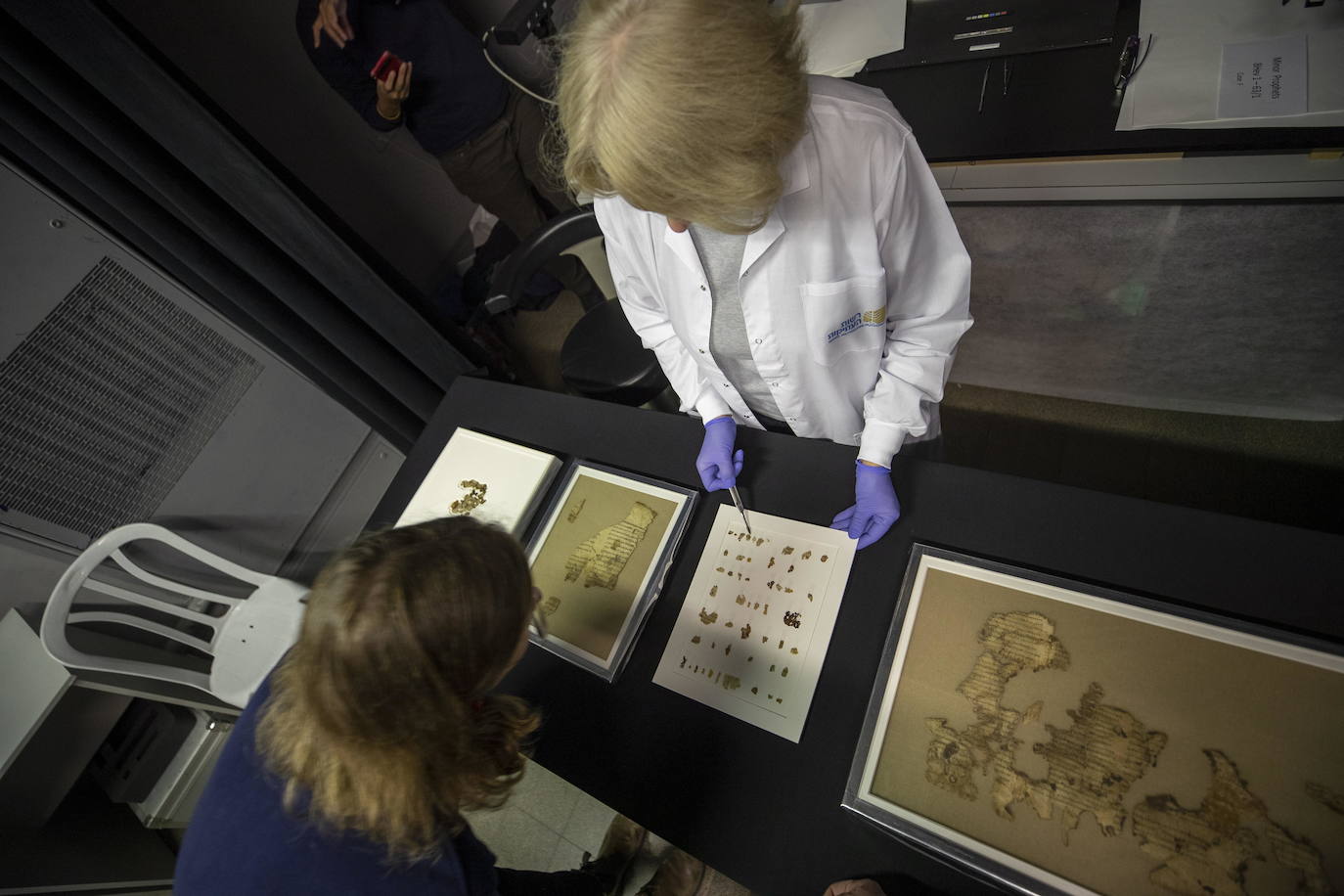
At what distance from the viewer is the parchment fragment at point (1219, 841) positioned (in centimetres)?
65

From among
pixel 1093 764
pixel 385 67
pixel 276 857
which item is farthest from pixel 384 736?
pixel 385 67

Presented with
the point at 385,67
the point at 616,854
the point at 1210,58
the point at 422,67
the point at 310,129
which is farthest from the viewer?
the point at 310,129

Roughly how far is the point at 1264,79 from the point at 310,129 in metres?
3.15

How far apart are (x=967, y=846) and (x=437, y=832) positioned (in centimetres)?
70

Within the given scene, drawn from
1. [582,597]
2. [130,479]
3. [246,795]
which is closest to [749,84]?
[582,597]

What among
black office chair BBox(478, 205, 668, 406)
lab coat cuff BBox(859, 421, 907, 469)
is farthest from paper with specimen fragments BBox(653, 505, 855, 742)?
black office chair BBox(478, 205, 668, 406)

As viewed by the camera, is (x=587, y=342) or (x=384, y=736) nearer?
(x=384, y=736)

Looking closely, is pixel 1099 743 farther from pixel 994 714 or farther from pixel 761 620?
pixel 761 620

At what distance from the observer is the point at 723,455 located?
1109 mm

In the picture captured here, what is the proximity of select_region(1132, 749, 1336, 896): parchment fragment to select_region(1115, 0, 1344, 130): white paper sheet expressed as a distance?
125cm

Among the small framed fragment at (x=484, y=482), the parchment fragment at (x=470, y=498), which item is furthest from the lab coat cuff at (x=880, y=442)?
the parchment fragment at (x=470, y=498)

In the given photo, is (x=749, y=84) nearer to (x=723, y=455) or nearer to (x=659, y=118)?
(x=659, y=118)

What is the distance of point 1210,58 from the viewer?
4.28ft

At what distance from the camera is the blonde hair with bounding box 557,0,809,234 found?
654 mm
